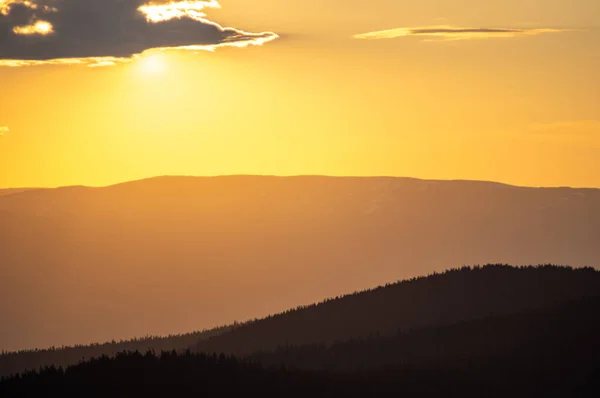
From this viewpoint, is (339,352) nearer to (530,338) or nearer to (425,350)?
(425,350)

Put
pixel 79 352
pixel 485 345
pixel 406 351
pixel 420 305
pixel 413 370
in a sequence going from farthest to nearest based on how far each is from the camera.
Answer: pixel 79 352 < pixel 420 305 < pixel 406 351 < pixel 485 345 < pixel 413 370

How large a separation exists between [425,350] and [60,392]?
143ft

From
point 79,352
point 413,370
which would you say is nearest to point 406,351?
point 413,370

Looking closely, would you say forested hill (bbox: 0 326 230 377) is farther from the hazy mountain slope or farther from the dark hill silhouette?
the dark hill silhouette

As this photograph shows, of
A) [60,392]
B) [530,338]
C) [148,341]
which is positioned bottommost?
[148,341]

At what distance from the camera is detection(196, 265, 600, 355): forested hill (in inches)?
5133

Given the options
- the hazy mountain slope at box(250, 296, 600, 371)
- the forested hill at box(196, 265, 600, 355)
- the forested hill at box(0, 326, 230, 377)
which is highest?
the hazy mountain slope at box(250, 296, 600, 371)

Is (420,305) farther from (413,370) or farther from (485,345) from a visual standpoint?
(413,370)

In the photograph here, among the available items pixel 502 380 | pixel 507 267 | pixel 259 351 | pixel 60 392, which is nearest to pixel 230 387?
pixel 60 392

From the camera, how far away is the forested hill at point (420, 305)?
428ft

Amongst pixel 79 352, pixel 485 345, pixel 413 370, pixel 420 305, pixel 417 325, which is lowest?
pixel 79 352

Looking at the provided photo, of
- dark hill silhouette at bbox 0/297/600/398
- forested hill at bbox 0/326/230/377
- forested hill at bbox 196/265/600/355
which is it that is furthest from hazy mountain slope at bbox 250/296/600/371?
forested hill at bbox 0/326/230/377

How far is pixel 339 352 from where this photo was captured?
126m

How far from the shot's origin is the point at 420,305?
14350cm
